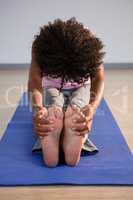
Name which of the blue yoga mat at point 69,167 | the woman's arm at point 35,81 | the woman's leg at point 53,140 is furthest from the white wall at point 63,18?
the woman's leg at point 53,140

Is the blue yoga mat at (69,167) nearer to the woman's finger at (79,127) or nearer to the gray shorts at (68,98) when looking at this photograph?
the gray shorts at (68,98)

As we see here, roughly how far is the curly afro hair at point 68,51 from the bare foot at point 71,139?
0.63 feet

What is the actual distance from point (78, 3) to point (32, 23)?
736 mm

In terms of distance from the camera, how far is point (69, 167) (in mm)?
2064

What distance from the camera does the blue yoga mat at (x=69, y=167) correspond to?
1.91 meters

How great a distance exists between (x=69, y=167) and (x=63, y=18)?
397 cm

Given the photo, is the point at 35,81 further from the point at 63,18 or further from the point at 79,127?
the point at 63,18

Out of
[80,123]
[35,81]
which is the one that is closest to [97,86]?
[35,81]

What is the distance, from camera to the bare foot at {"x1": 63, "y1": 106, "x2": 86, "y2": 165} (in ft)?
6.42

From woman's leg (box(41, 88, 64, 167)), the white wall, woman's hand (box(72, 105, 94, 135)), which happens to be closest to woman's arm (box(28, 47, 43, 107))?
woman's leg (box(41, 88, 64, 167))

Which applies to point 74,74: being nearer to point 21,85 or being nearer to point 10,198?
point 10,198

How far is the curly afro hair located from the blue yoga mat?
471 mm

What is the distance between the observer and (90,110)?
2.04m

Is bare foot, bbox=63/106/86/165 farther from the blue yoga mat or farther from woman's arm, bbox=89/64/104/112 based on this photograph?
woman's arm, bbox=89/64/104/112
